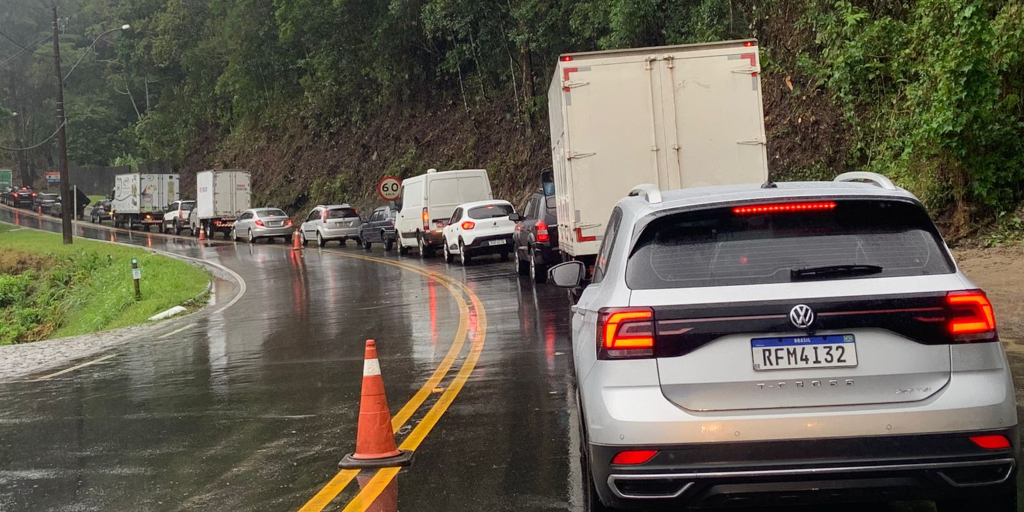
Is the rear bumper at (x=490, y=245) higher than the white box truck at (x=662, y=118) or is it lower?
lower

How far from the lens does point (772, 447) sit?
445 cm

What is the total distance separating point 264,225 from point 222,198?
770 cm

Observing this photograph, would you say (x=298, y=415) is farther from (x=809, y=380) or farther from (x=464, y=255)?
(x=464, y=255)

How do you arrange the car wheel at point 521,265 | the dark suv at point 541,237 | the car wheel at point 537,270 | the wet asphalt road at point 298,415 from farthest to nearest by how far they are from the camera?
1. the car wheel at point 521,265
2. the car wheel at point 537,270
3. the dark suv at point 541,237
4. the wet asphalt road at point 298,415

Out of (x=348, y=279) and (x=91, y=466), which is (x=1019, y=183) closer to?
(x=348, y=279)

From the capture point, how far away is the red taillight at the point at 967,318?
4.51 metres

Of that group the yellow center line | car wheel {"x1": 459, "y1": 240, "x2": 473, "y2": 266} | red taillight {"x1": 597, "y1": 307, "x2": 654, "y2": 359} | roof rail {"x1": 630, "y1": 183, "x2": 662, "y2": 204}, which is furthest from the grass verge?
red taillight {"x1": 597, "y1": 307, "x2": 654, "y2": 359}

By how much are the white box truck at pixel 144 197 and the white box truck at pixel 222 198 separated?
36.5 feet

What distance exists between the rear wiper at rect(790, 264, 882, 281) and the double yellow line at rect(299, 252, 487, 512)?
2780 mm

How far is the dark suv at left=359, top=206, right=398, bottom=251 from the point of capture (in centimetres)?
3869

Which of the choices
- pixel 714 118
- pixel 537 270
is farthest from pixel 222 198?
pixel 714 118

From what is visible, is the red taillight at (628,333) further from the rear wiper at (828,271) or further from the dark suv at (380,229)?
the dark suv at (380,229)

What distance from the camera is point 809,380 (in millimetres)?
4496

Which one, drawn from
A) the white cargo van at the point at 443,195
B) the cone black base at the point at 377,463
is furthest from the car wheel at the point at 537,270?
the cone black base at the point at 377,463
